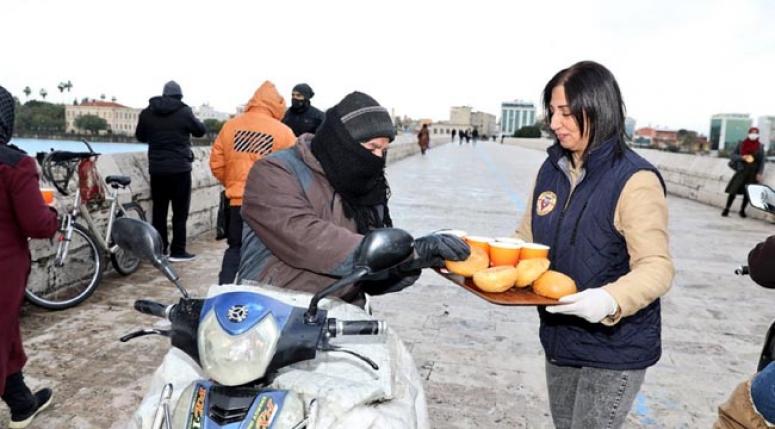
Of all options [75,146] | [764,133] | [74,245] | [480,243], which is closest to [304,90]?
[75,146]

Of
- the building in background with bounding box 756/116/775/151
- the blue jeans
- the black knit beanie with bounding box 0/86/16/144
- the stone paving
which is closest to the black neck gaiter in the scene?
the blue jeans

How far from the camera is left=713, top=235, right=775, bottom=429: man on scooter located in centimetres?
202

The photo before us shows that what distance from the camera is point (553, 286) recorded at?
2.07 metres

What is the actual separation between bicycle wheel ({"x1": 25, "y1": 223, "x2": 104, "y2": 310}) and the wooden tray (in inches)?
172

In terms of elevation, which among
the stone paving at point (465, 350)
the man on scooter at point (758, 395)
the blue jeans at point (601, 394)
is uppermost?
the man on scooter at point (758, 395)

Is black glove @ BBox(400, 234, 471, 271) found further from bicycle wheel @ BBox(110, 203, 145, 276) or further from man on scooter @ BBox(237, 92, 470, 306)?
bicycle wheel @ BBox(110, 203, 145, 276)

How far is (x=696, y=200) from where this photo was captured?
16500 millimetres

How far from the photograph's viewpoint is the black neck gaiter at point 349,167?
7.54 ft

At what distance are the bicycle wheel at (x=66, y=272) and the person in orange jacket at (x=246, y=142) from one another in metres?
1.28

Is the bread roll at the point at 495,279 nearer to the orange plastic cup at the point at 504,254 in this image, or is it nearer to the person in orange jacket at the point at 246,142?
the orange plastic cup at the point at 504,254

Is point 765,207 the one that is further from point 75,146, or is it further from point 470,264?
point 75,146

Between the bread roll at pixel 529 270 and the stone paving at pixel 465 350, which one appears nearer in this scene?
the bread roll at pixel 529 270

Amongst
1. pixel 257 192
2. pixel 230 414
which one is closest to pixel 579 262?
pixel 257 192

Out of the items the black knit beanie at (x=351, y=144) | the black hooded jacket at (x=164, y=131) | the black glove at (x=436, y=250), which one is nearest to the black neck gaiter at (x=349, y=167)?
the black knit beanie at (x=351, y=144)
